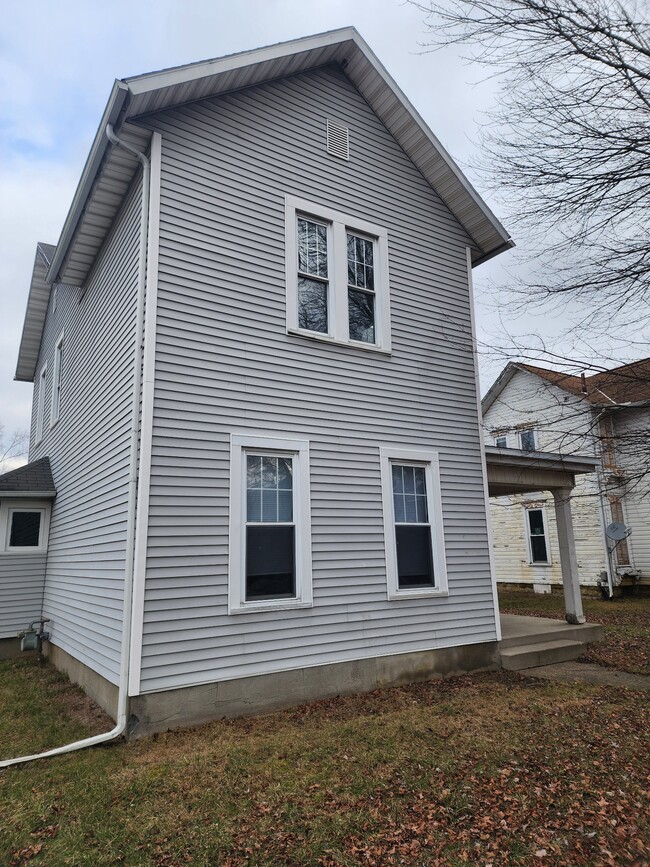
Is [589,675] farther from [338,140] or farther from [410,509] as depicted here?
[338,140]

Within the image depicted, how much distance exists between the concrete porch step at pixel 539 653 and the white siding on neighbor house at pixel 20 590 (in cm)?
813

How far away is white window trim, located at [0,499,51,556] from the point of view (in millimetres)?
10023

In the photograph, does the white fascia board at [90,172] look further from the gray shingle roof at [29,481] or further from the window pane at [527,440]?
the window pane at [527,440]

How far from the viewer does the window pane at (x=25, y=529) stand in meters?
10.2

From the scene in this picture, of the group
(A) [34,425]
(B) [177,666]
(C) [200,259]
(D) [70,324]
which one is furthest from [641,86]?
(A) [34,425]

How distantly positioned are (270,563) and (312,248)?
13.7ft

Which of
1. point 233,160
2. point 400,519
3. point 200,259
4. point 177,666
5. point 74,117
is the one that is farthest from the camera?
point 74,117

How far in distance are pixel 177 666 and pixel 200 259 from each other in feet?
14.3

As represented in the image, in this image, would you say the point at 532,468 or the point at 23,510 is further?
the point at 23,510

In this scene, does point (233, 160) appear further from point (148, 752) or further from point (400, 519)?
point (148, 752)

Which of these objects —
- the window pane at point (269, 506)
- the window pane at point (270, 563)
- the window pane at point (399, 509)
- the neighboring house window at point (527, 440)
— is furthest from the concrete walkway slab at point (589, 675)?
the neighboring house window at point (527, 440)

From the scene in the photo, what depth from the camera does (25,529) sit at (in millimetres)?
10367

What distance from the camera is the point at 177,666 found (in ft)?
17.9

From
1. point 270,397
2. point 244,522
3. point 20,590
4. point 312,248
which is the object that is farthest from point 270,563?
point 20,590
